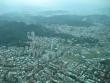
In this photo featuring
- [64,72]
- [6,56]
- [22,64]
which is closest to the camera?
[64,72]

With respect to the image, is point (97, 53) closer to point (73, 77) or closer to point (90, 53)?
point (90, 53)

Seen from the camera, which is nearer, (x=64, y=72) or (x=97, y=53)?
(x=64, y=72)

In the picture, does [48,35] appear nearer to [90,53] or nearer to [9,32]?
[9,32]

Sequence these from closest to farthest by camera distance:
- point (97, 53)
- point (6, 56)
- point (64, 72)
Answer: point (64, 72)
point (6, 56)
point (97, 53)

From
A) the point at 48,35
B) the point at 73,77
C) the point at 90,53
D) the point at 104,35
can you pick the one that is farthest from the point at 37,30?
the point at 73,77

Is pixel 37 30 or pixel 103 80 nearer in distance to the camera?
pixel 103 80

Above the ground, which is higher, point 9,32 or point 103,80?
point 9,32

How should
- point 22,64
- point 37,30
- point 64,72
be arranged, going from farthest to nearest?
point 37,30
point 22,64
point 64,72

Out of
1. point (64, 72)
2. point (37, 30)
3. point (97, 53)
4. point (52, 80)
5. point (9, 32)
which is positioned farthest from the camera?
point (37, 30)

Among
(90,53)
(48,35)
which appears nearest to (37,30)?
(48,35)
